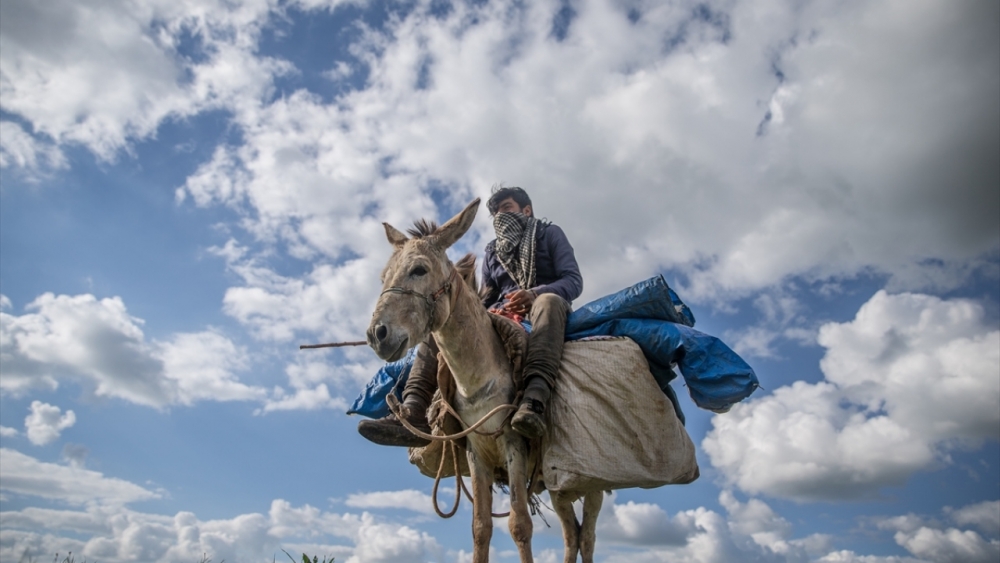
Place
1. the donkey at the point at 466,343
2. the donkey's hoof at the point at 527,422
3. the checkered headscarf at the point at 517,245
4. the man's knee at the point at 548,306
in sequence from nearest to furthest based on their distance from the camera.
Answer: the donkey at the point at 466,343 < the donkey's hoof at the point at 527,422 < the man's knee at the point at 548,306 < the checkered headscarf at the point at 517,245

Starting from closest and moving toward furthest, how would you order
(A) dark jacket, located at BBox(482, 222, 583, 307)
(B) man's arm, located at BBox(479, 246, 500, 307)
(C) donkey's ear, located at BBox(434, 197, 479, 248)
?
1. (C) donkey's ear, located at BBox(434, 197, 479, 248)
2. (A) dark jacket, located at BBox(482, 222, 583, 307)
3. (B) man's arm, located at BBox(479, 246, 500, 307)

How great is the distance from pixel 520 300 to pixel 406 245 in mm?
1573

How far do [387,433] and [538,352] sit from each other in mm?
1552

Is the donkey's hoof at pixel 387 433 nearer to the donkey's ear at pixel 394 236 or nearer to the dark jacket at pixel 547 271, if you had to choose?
the donkey's ear at pixel 394 236

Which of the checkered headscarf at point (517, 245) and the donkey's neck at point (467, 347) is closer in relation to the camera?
the donkey's neck at point (467, 347)

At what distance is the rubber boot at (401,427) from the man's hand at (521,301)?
4.44 feet

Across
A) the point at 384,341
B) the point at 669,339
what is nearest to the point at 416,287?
the point at 384,341

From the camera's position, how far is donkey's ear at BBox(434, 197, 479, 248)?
19.9 feet

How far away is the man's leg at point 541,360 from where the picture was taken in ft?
18.4

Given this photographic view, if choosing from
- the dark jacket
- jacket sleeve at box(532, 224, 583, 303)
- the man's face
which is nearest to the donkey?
jacket sleeve at box(532, 224, 583, 303)

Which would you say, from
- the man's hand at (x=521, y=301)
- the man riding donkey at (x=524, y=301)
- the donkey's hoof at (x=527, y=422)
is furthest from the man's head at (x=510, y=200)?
the donkey's hoof at (x=527, y=422)

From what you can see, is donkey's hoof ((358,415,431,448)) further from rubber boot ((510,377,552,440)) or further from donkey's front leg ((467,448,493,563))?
rubber boot ((510,377,552,440))

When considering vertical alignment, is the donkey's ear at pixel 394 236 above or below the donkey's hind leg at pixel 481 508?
above

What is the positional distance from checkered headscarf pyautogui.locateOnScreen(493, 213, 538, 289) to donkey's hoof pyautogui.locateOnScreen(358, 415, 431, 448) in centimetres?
209
